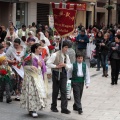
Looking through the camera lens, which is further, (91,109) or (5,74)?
(5,74)

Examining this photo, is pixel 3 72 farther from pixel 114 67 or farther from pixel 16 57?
pixel 114 67

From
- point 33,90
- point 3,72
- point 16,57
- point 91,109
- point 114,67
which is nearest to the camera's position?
point 33,90

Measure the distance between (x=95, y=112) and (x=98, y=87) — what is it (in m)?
4.01

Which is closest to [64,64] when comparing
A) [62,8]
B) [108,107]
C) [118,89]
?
[62,8]

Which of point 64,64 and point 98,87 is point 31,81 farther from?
point 98,87

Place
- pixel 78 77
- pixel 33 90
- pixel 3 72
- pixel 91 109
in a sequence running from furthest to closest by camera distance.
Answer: pixel 3 72 < pixel 91 109 < pixel 78 77 < pixel 33 90

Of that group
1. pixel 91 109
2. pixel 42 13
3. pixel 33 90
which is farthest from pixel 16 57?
pixel 42 13

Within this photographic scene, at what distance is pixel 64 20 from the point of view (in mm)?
9859

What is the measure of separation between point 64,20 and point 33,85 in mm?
1653

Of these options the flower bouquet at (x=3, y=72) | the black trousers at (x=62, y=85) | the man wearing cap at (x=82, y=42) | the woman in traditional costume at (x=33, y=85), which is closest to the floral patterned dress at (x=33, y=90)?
the woman in traditional costume at (x=33, y=85)

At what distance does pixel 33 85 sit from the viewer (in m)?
9.50

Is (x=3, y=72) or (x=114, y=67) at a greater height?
(x=3, y=72)

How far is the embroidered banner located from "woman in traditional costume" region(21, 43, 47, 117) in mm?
781

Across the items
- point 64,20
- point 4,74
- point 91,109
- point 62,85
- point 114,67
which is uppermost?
point 64,20
